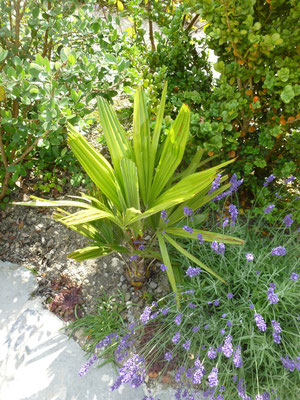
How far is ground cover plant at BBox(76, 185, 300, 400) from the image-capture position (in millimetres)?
1604

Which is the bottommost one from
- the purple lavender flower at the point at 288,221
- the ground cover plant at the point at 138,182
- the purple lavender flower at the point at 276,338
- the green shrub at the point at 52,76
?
the purple lavender flower at the point at 276,338

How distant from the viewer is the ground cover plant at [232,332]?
1.60 meters

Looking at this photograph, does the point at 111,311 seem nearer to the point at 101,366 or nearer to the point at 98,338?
the point at 98,338

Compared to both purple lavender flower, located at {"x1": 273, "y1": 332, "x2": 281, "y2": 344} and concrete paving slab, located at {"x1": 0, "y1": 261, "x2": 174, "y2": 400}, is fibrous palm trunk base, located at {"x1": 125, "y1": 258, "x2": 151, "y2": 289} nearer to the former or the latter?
Result: concrete paving slab, located at {"x1": 0, "y1": 261, "x2": 174, "y2": 400}

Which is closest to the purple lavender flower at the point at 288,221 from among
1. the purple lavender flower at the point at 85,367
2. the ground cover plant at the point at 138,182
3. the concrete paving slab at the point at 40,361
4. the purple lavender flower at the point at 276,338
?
the ground cover plant at the point at 138,182

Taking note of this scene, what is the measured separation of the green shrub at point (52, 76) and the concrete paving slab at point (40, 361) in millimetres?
859

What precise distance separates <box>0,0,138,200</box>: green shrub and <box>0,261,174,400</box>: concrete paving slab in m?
0.86

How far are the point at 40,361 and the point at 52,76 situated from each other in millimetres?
1628

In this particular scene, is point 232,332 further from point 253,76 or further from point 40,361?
point 253,76

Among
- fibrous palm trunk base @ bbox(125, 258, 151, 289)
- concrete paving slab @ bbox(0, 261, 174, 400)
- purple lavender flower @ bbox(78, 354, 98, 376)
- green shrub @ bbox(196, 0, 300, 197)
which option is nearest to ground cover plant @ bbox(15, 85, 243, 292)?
fibrous palm trunk base @ bbox(125, 258, 151, 289)

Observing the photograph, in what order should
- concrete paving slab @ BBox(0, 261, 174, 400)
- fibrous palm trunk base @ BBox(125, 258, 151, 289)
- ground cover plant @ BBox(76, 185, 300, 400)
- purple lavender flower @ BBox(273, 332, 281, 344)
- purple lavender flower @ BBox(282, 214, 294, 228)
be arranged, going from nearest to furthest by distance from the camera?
purple lavender flower @ BBox(273, 332, 281, 344) → ground cover plant @ BBox(76, 185, 300, 400) → purple lavender flower @ BBox(282, 214, 294, 228) → concrete paving slab @ BBox(0, 261, 174, 400) → fibrous palm trunk base @ BBox(125, 258, 151, 289)

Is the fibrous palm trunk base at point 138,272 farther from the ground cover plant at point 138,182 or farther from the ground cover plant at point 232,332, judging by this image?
the ground cover plant at point 232,332

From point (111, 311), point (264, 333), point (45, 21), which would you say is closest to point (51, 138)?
point (45, 21)

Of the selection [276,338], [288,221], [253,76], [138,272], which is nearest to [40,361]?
[138,272]
